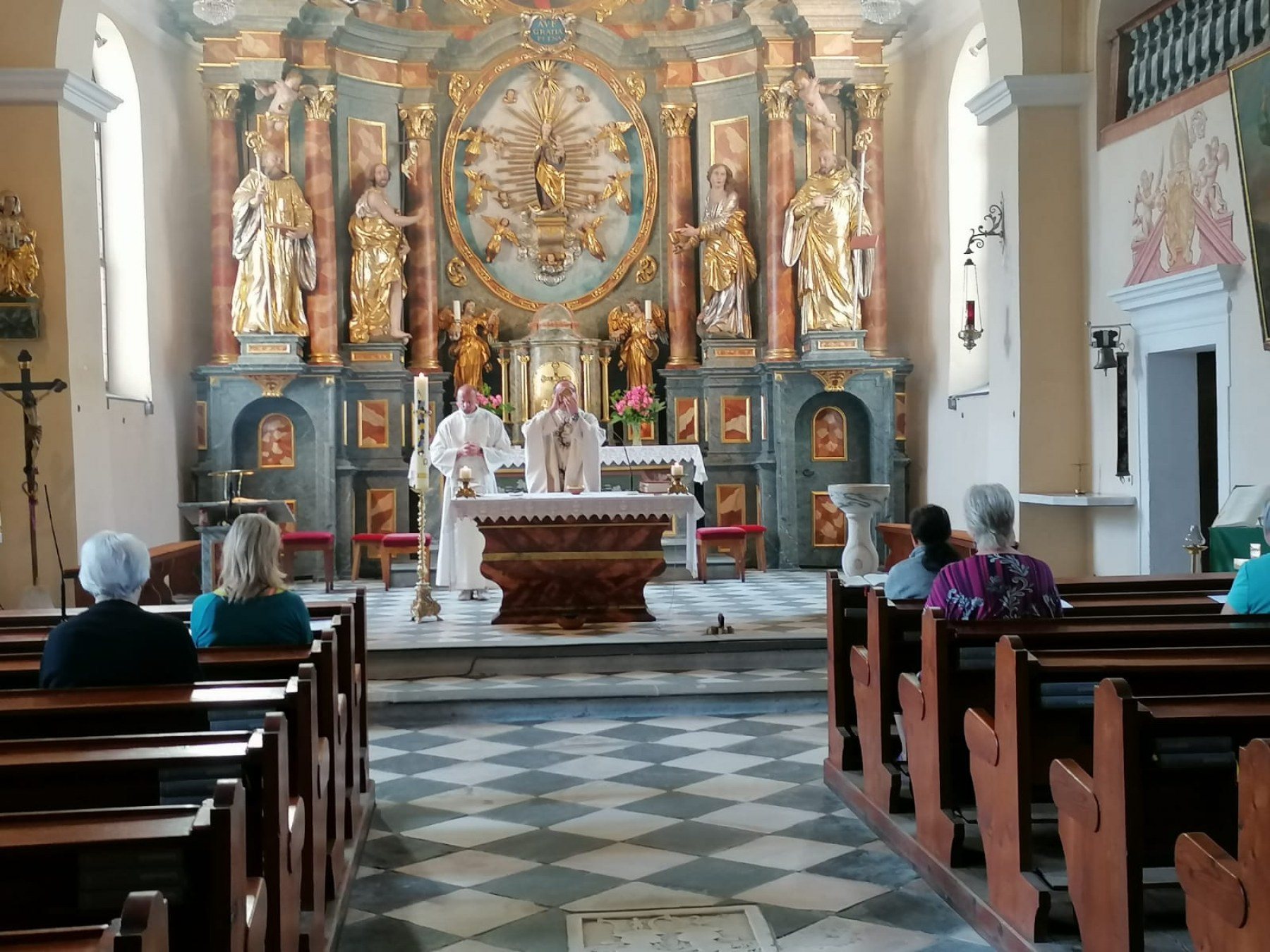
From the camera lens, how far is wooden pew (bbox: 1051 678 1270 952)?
3271mm

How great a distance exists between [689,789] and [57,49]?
22.6 feet

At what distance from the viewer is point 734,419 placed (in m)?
14.9

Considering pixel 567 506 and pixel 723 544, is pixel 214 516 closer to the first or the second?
pixel 723 544

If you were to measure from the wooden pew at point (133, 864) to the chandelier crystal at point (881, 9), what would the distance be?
9.92 meters

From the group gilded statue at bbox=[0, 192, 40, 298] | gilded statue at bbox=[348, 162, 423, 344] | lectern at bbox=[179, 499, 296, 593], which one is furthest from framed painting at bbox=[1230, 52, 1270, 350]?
gilded statue at bbox=[348, 162, 423, 344]

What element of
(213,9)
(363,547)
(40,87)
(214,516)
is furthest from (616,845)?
(363,547)

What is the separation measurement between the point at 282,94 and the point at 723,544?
631 centimetres

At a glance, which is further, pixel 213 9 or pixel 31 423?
pixel 213 9

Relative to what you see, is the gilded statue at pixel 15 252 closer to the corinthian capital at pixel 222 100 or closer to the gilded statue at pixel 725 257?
the corinthian capital at pixel 222 100

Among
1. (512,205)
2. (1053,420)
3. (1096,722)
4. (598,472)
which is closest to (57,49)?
(598,472)

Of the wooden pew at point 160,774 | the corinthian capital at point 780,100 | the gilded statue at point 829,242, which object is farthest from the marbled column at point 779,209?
the wooden pew at point 160,774

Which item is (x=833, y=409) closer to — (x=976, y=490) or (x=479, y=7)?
(x=479, y=7)

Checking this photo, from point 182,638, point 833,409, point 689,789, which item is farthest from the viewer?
point 833,409

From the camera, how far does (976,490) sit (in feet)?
15.9
